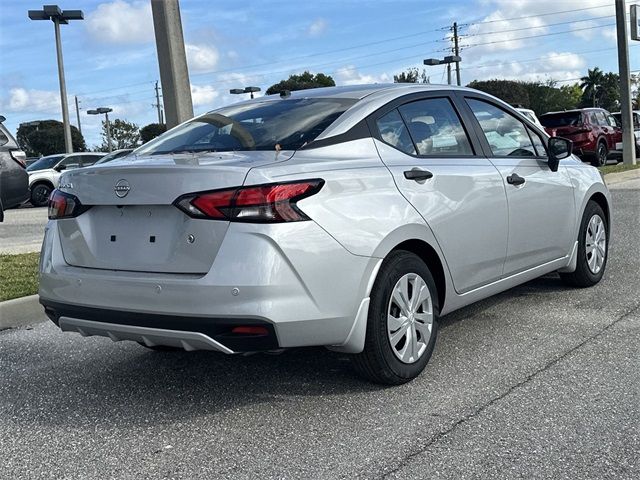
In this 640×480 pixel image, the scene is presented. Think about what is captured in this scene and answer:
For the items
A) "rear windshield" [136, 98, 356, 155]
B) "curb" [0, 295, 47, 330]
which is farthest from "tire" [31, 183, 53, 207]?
"rear windshield" [136, 98, 356, 155]

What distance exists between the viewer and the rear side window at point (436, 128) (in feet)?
13.9

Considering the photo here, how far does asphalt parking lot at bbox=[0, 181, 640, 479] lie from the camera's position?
2.97 m

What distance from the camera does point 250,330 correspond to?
3215 millimetres

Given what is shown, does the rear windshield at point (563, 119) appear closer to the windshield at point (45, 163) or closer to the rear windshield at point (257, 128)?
the windshield at point (45, 163)

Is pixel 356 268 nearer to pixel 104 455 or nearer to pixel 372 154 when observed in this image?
pixel 372 154

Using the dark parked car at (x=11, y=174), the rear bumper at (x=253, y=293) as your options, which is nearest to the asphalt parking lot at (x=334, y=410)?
the rear bumper at (x=253, y=293)

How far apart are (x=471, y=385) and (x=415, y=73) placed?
243 feet

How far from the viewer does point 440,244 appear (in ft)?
13.2

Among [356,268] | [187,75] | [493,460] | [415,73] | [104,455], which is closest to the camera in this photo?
[493,460]

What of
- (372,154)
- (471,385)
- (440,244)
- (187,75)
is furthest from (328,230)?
(187,75)

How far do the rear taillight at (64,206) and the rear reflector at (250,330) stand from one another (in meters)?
1.10

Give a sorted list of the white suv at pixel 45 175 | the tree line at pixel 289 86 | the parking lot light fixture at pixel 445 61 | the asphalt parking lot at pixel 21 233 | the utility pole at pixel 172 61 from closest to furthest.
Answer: the utility pole at pixel 172 61 → the asphalt parking lot at pixel 21 233 → the white suv at pixel 45 175 → the parking lot light fixture at pixel 445 61 → the tree line at pixel 289 86

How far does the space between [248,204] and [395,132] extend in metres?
1.23

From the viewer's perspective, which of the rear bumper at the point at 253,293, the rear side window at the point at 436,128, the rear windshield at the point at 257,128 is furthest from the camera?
the rear side window at the point at 436,128
